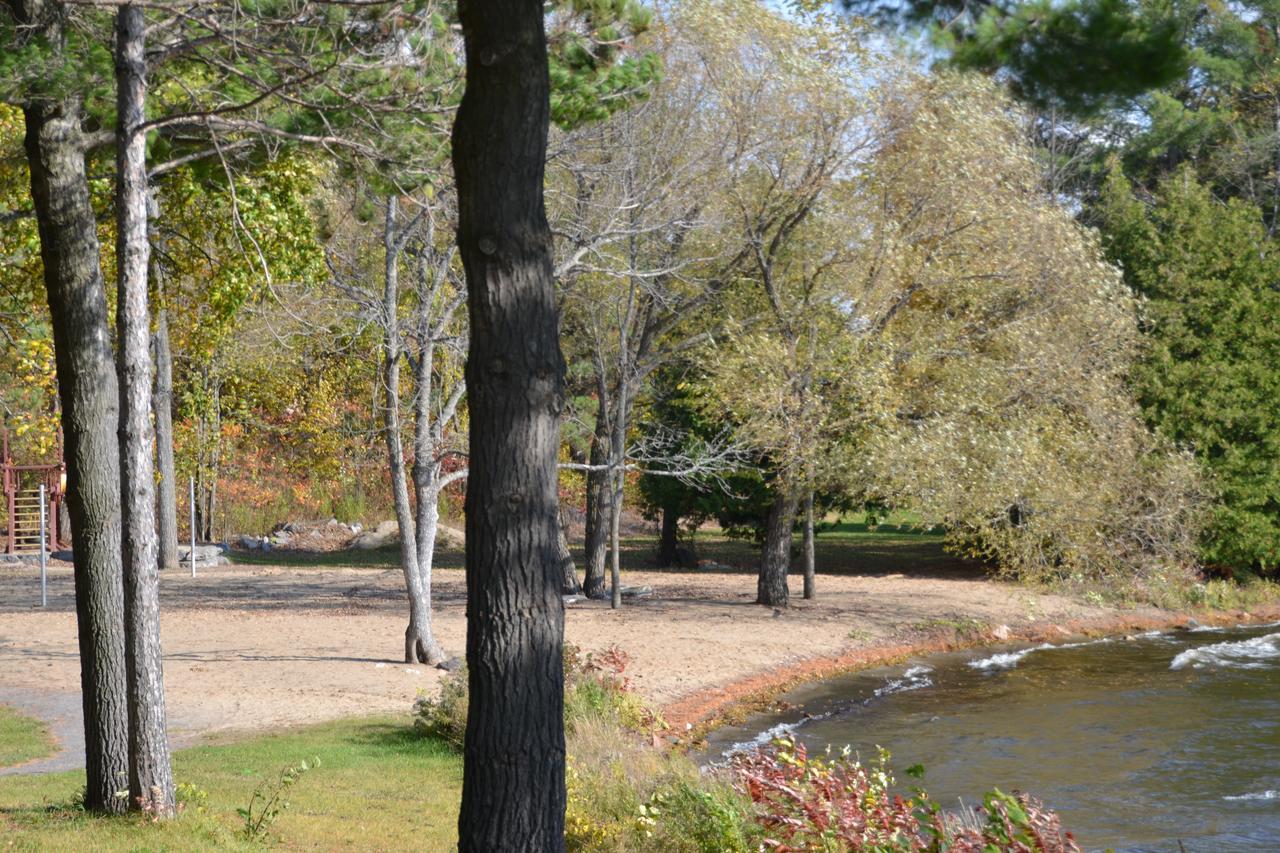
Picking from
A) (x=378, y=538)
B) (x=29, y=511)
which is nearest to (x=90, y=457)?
(x=29, y=511)

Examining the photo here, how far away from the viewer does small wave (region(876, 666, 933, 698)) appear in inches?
736

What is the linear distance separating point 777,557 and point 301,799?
14581 mm

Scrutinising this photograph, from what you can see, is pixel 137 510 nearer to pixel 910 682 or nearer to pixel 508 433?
pixel 508 433

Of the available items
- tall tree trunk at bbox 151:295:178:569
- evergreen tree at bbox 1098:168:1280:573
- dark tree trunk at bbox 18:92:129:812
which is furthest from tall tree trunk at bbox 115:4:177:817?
evergreen tree at bbox 1098:168:1280:573

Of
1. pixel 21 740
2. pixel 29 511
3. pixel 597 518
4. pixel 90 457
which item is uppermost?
pixel 90 457

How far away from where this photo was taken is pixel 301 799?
924 centimetres

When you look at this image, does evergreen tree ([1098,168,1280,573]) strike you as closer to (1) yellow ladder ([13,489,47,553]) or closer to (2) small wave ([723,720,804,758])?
(2) small wave ([723,720,804,758])

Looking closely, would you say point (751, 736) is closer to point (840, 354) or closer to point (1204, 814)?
point (1204, 814)

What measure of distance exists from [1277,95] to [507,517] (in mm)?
33029

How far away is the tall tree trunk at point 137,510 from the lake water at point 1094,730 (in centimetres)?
766

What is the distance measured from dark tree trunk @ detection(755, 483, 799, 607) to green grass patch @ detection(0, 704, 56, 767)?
42.2 feet

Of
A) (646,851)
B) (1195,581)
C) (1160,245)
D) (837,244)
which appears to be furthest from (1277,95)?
(646,851)

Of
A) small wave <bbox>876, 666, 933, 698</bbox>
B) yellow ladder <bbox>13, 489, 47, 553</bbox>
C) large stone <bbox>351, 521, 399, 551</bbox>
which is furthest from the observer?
large stone <bbox>351, 521, 399, 551</bbox>

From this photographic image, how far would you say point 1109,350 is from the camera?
23.4m
